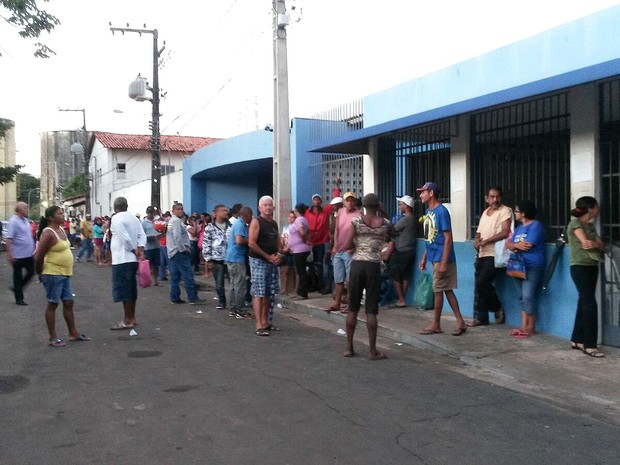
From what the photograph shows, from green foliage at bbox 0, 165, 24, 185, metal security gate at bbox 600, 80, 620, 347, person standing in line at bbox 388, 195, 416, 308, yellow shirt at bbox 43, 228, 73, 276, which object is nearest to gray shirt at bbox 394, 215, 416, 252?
person standing in line at bbox 388, 195, 416, 308

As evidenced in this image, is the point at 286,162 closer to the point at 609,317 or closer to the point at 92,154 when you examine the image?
the point at 609,317

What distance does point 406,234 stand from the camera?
10898 millimetres

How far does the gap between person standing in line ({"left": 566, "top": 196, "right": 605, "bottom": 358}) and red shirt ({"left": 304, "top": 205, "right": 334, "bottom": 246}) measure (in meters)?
5.56

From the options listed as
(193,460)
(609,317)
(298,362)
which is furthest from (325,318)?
(193,460)

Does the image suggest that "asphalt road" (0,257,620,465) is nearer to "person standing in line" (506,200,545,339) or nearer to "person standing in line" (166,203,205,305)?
"person standing in line" (506,200,545,339)

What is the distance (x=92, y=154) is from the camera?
5091 cm

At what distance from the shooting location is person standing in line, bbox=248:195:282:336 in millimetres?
9148

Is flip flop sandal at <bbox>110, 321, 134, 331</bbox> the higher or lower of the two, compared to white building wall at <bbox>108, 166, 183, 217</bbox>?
lower

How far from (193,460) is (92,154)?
4944cm

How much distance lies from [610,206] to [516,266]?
130 cm

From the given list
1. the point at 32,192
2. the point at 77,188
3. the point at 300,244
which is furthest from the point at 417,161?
the point at 32,192

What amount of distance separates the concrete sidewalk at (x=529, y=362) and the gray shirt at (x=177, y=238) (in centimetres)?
339

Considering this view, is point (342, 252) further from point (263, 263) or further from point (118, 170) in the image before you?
point (118, 170)

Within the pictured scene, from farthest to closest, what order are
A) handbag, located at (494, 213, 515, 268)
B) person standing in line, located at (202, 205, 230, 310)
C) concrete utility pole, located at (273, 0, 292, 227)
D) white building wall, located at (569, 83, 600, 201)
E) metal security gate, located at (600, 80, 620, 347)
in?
concrete utility pole, located at (273, 0, 292, 227), person standing in line, located at (202, 205, 230, 310), handbag, located at (494, 213, 515, 268), white building wall, located at (569, 83, 600, 201), metal security gate, located at (600, 80, 620, 347)
